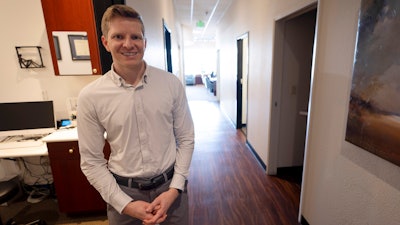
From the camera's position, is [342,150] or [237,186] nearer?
[342,150]

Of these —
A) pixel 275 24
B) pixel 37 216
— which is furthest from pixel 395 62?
pixel 37 216

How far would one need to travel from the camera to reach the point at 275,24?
7.84ft

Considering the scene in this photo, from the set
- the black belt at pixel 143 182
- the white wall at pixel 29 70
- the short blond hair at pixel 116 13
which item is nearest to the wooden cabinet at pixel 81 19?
the white wall at pixel 29 70

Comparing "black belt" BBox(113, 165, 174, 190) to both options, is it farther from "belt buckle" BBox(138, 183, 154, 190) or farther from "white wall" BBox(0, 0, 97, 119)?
"white wall" BBox(0, 0, 97, 119)

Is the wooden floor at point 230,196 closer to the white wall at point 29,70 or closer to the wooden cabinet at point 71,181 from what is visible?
the wooden cabinet at point 71,181

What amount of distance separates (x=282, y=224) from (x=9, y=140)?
287 cm

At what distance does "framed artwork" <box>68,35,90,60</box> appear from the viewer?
1817mm

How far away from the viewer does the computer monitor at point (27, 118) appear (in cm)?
210

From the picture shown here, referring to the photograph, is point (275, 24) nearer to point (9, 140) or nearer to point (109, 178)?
point (109, 178)

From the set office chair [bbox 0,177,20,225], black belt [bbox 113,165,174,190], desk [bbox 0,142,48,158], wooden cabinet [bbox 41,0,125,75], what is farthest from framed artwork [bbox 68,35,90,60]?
black belt [bbox 113,165,174,190]

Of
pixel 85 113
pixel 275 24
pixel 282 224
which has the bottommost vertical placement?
pixel 282 224

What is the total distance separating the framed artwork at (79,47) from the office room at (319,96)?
17.6 inches

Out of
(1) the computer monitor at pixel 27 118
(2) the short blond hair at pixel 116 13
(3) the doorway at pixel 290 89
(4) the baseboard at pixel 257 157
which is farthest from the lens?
(4) the baseboard at pixel 257 157

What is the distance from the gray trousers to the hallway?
3.15 feet
